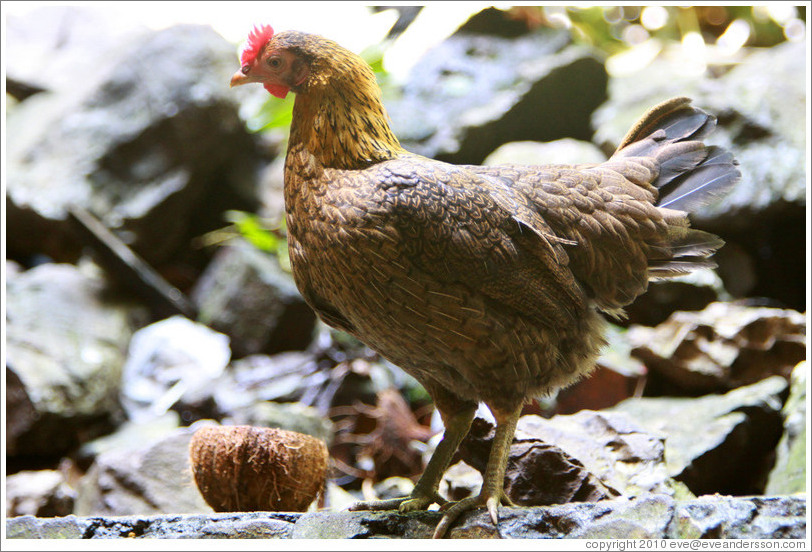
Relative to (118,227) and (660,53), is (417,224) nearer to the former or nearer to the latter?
(118,227)

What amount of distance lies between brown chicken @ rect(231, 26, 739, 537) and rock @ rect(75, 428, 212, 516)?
1038 millimetres

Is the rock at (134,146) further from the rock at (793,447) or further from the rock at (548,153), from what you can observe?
the rock at (793,447)

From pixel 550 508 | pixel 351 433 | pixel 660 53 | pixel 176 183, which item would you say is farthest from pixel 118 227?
pixel 660 53

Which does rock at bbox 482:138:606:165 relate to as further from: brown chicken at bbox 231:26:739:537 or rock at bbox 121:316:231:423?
rock at bbox 121:316:231:423

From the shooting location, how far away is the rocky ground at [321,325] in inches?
82.4

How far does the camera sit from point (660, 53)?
4.64 metres

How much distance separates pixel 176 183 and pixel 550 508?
11.0 ft

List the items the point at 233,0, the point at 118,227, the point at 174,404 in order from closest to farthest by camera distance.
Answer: the point at 233,0
the point at 174,404
the point at 118,227

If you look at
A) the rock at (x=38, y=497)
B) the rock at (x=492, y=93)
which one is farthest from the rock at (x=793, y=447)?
the rock at (x=38, y=497)

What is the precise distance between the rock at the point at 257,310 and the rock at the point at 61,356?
0.56 meters

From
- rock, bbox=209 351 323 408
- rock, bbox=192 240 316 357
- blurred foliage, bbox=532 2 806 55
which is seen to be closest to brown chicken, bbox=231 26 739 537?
rock, bbox=209 351 323 408

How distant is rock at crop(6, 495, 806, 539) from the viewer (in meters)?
1.58

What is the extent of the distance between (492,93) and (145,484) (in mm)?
3097

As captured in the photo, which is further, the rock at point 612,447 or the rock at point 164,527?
the rock at point 612,447
